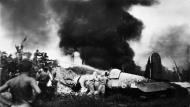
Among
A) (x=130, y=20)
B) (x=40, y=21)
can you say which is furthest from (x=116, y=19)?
(x=40, y=21)

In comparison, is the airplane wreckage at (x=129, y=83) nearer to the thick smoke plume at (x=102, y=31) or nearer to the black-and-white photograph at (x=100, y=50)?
the black-and-white photograph at (x=100, y=50)

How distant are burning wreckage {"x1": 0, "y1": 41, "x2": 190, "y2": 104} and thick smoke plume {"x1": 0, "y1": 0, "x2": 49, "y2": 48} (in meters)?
0.76

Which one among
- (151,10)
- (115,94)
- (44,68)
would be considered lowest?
(115,94)

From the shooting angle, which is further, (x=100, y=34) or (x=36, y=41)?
(x=100, y=34)

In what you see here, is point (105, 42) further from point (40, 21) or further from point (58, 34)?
point (40, 21)

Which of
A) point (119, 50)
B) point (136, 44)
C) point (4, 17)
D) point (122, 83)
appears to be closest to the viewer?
point (4, 17)

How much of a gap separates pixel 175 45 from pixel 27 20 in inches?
285

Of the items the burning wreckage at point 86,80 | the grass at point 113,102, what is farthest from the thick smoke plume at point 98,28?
the grass at point 113,102

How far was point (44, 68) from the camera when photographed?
487 inches

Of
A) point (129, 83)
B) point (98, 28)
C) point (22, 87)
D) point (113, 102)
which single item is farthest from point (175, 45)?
point (22, 87)

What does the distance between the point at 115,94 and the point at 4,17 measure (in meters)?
4.99

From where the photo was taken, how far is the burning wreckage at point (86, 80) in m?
11.6

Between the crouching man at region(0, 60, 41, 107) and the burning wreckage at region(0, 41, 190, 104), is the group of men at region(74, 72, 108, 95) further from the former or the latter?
the crouching man at region(0, 60, 41, 107)

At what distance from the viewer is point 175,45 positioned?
1611 centimetres
